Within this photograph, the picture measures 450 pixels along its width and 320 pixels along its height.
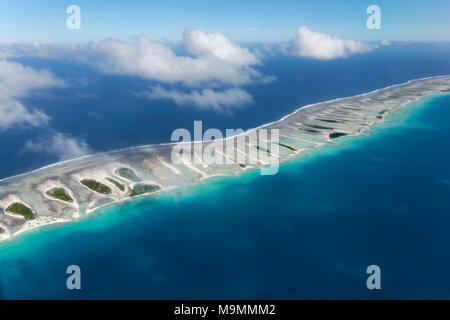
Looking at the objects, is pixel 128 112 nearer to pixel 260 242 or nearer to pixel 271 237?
pixel 271 237

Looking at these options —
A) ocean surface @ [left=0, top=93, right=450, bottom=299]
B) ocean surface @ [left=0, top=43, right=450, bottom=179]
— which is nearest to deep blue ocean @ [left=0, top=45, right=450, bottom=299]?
ocean surface @ [left=0, top=93, right=450, bottom=299]

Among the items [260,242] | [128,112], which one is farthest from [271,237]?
[128,112]

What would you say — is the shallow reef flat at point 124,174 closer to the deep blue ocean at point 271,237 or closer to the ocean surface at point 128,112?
the deep blue ocean at point 271,237

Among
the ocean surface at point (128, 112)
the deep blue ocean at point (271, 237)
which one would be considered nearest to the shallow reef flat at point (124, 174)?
the deep blue ocean at point (271, 237)
